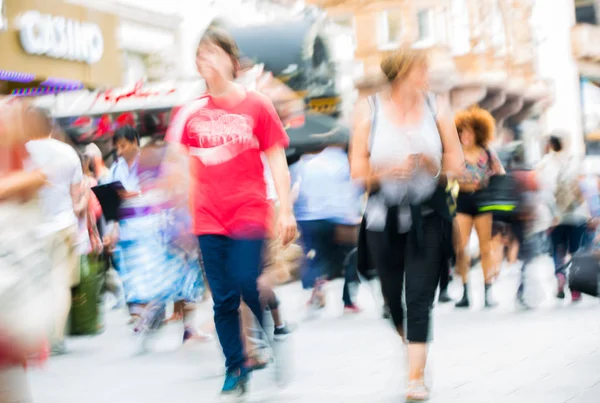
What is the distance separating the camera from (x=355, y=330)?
30.6ft

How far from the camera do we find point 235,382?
586cm

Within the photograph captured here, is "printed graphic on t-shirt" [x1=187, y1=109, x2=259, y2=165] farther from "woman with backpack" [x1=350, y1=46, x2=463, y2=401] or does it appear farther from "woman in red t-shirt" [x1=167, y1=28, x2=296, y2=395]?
"woman with backpack" [x1=350, y1=46, x2=463, y2=401]

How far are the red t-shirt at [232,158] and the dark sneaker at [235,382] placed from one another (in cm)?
72

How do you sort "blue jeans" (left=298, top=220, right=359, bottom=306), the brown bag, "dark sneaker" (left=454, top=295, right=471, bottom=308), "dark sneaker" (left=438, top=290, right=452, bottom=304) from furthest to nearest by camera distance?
the brown bag, "dark sneaker" (left=438, top=290, right=452, bottom=304), "blue jeans" (left=298, top=220, right=359, bottom=306), "dark sneaker" (left=454, top=295, right=471, bottom=308)

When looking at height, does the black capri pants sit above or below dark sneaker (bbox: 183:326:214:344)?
above

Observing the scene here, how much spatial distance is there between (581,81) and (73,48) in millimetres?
24449

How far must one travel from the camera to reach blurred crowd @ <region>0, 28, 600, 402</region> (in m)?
4.30

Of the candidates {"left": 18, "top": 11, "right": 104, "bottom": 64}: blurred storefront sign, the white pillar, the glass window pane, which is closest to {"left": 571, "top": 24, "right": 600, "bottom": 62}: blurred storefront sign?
the white pillar

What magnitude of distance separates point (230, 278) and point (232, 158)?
626mm

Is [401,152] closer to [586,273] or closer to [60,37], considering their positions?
[586,273]

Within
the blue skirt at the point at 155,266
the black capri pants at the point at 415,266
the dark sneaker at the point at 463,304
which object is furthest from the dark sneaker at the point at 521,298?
the black capri pants at the point at 415,266

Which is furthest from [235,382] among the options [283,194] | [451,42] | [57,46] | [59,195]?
[451,42]

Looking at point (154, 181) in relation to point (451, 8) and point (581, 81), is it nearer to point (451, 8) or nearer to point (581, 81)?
point (451, 8)

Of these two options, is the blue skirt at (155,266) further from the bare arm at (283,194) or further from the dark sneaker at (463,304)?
the dark sneaker at (463,304)
